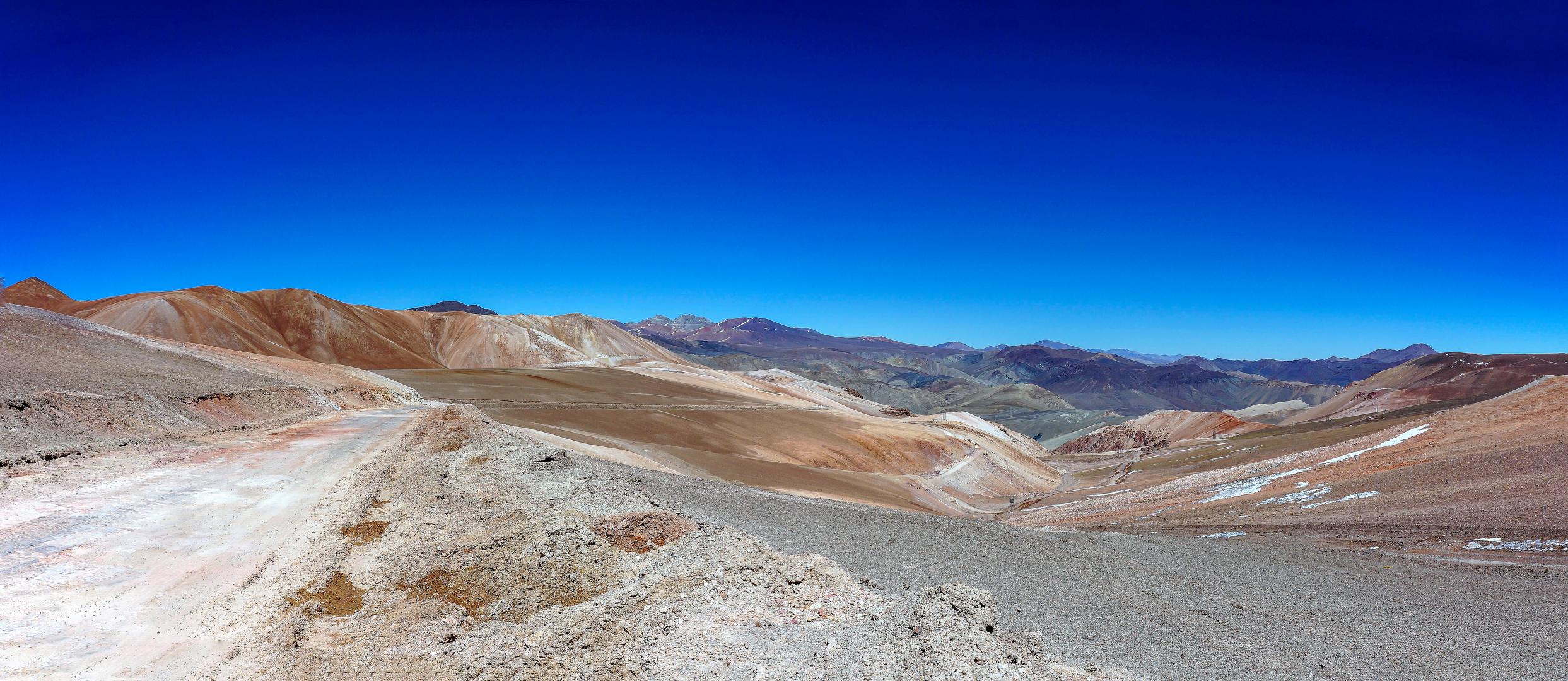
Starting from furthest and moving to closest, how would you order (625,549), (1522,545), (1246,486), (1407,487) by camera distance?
1. (1246,486)
2. (1407,487)
3. (1522,545)
4. (625,549)

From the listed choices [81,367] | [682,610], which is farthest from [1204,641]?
[81,367]

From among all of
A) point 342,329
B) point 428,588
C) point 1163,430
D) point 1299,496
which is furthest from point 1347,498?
point 342,329

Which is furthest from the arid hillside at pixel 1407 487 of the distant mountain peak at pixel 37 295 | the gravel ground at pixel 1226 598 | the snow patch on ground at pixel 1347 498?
the distant mountain peak at pixel 37 295

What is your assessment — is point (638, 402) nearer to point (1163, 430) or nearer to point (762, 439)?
point (762, 439)

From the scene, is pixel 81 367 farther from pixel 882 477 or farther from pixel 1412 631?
pixel 1412 631

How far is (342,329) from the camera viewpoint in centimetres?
10831

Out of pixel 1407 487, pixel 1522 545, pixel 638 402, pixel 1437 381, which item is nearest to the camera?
pixel 1522 545

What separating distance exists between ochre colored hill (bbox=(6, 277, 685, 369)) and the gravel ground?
8225 centimetres

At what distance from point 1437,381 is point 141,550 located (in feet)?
481

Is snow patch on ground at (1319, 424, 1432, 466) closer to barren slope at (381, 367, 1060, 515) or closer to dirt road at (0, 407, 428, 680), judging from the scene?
barren slope at (381, 367, 1060, 515)

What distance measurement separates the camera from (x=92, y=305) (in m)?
95.5

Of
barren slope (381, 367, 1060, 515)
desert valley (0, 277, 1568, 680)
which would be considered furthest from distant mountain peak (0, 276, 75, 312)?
desert valley (0, 277, 1568, 680)

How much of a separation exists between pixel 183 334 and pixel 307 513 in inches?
3904

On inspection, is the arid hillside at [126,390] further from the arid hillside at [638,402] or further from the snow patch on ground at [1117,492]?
the snow patch on ground at [1117,492]
